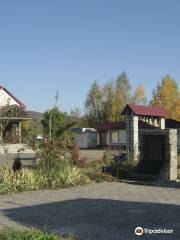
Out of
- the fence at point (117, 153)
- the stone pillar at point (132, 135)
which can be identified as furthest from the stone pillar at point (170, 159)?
the stone pillar at point (132, 135)

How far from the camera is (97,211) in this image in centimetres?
1123

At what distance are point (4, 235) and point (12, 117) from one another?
36474mm

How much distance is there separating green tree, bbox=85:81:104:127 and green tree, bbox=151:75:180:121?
15730mm

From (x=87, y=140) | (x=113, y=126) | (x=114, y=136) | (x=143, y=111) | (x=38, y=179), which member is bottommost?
(x=38, y=179)

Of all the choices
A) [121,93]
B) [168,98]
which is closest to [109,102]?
[121,93]

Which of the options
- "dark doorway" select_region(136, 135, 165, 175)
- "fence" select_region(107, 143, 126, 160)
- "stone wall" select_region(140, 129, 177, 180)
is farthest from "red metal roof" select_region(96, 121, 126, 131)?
"stone wall" select_region(140, 129, 177, 180)

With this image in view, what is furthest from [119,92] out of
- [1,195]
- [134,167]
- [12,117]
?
[1,195]

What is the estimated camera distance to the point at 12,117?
43.8m

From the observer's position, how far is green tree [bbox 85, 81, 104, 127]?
284ft

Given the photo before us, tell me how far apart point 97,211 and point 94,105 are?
76495 mm

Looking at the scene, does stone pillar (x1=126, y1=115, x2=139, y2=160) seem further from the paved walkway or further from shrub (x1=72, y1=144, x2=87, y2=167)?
the paved walkway

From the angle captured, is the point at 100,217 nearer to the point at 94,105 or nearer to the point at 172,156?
the point at 172,156

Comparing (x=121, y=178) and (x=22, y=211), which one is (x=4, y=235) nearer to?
(x=22, y=211)

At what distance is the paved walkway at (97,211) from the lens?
9188 millimetres
